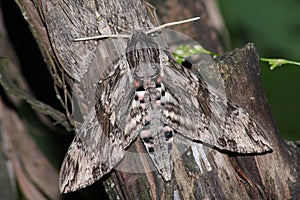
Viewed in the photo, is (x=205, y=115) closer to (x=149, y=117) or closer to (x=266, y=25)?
(x=149, y=117)

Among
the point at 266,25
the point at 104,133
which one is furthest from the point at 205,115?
the point at 266,25

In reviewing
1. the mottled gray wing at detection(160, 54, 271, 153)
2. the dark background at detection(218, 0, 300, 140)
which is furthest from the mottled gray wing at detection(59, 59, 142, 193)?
the dark background at detection(218, 0, 300, 140)

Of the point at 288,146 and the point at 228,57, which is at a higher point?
the point at 228,57

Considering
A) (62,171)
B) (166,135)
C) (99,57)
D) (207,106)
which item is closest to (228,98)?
(207,106)

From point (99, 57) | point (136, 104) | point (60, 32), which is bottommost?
point (136, 104)

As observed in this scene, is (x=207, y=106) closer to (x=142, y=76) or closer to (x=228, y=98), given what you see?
(x=228, y=98)

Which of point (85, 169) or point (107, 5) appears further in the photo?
point (107, 5)

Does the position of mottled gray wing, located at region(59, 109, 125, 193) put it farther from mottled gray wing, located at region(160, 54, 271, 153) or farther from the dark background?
the dark background

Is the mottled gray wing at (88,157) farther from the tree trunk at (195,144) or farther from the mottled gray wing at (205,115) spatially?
the mottled gray wing at (205,115)
